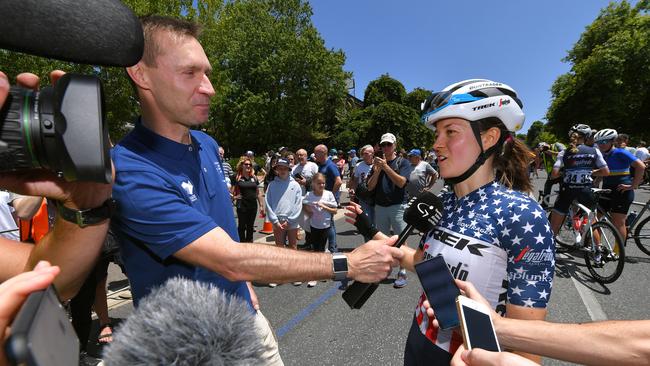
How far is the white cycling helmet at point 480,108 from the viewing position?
6.89 feet

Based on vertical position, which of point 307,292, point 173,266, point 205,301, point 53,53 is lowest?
point 307,292

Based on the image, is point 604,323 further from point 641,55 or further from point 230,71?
point 641,55

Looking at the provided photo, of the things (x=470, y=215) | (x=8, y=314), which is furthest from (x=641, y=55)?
(x=8, y=314)

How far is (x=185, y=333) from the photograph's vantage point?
0.73 m

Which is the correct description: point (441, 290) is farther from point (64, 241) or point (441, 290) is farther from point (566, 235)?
point (566, 235)

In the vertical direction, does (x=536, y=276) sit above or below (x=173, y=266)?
above

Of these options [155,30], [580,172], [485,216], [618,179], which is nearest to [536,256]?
[485,216]

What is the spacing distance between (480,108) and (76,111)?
205 centimetres

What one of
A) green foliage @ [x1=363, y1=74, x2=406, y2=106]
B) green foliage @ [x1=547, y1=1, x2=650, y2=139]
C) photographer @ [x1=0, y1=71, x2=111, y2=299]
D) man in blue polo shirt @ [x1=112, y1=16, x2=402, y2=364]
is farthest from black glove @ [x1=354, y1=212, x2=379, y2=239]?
green foliage @ [x1=363, y1=74, x2=406, y2=106]

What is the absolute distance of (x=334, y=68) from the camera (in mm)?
35188

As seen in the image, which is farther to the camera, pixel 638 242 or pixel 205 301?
pixel 638 242

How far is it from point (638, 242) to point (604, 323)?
290 inches

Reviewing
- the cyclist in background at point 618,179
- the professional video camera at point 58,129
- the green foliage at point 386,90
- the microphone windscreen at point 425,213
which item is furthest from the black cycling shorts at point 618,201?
the green foliage at point 386,90

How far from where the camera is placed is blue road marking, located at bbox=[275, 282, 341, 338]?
4172 mm
